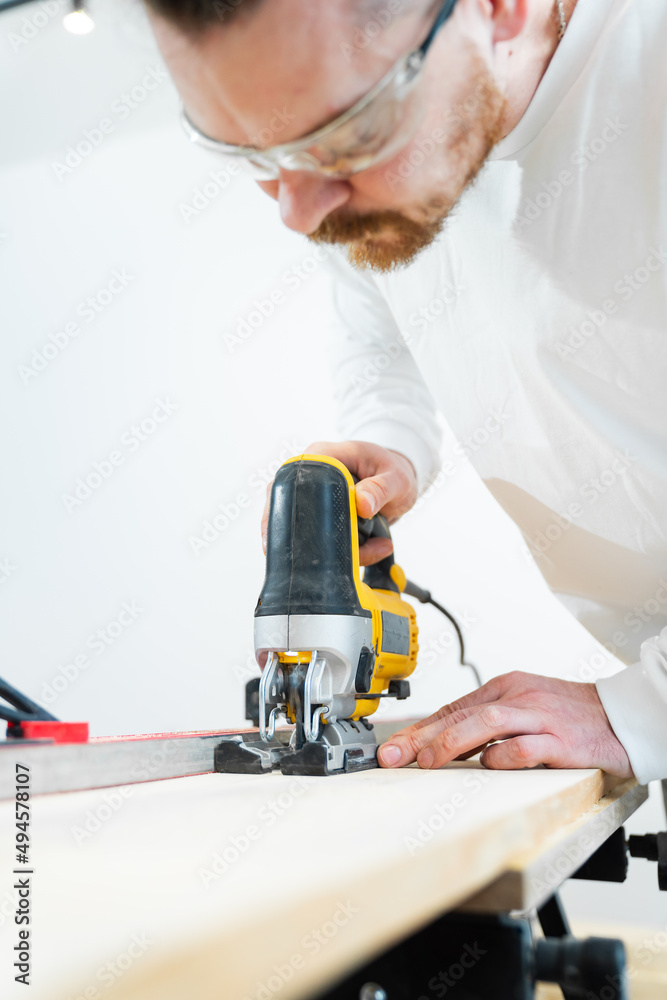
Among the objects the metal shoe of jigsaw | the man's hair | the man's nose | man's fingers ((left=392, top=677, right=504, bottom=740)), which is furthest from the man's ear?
man's fingers ((left=392, top=677, right=504, bottom=740))

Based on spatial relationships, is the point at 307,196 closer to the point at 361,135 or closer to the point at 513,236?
the point at 361,135

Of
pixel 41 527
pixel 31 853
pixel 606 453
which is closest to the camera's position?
pixel 31 853

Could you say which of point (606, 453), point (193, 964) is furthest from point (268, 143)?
point (193, 964)

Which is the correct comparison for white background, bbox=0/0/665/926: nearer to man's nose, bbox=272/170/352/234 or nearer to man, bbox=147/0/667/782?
man, bbox=147/0/667/782

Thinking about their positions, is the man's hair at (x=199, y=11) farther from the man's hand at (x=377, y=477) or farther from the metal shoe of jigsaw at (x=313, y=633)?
the man's hand at (x=377, y=477)

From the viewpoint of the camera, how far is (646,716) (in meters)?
1.12

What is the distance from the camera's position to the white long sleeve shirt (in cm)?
120

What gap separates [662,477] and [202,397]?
2664 millimetres

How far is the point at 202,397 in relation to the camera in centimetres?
371

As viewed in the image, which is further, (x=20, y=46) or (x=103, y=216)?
(x=103, y=216)

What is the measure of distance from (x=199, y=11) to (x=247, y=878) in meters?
0.90

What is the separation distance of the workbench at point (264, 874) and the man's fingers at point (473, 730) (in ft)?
0.45

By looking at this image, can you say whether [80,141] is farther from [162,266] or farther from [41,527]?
[41,527]

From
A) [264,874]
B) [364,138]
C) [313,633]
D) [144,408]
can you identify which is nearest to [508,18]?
[364,138]
